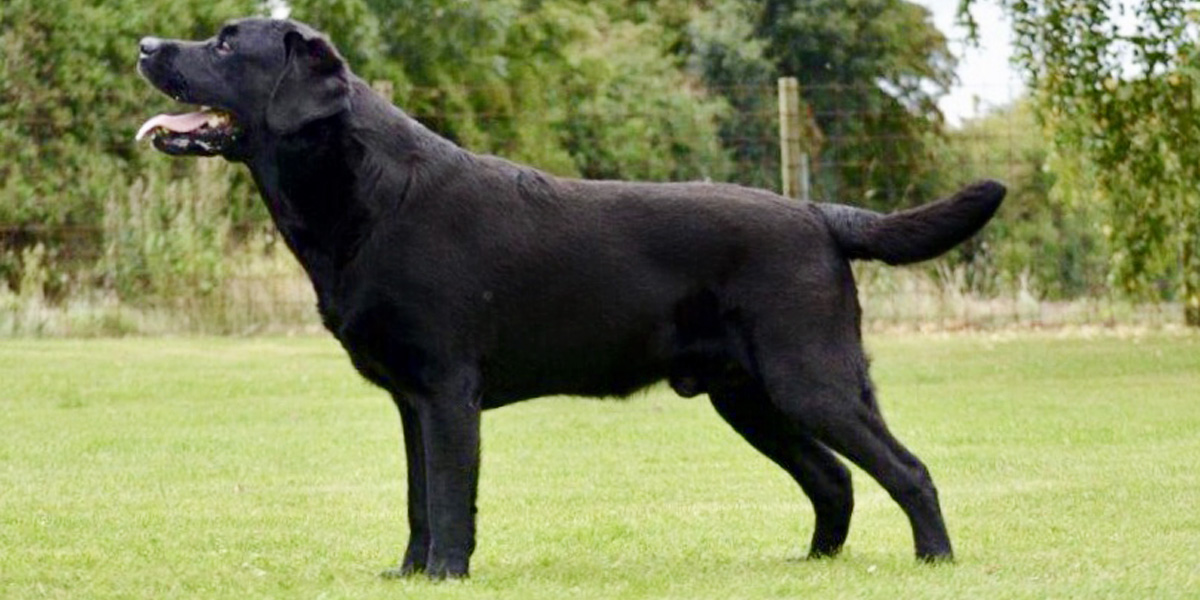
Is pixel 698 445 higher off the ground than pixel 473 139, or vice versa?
pixel 473 139

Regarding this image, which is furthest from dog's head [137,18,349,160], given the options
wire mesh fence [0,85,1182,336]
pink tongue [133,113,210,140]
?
wire mesh fence [0,85,1182,336]

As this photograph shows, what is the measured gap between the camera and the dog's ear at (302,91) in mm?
7266

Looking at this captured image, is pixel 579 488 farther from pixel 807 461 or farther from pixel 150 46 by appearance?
pixel 150 46

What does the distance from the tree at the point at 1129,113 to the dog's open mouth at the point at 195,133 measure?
37.5 ft

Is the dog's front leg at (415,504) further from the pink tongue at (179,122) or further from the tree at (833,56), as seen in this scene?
the tree at (833,56)

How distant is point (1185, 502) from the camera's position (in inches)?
386

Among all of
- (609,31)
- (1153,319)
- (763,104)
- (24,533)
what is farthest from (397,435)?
(609,31)

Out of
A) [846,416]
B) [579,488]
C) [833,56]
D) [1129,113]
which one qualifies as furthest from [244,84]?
[833,56]

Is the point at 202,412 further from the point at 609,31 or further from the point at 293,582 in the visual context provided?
the point at 609,31

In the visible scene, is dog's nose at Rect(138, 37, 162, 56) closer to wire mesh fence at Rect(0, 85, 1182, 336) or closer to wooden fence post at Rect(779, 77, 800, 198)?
wire mesh fence at Rect(0, 85, 1182, 336)

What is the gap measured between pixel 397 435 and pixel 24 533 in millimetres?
5354

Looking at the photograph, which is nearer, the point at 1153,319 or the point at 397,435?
the point at 397,435

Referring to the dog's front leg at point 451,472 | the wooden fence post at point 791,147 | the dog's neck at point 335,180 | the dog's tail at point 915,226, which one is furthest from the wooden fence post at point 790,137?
the dog's front leg at point 451,472

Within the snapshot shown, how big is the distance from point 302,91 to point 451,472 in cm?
130
